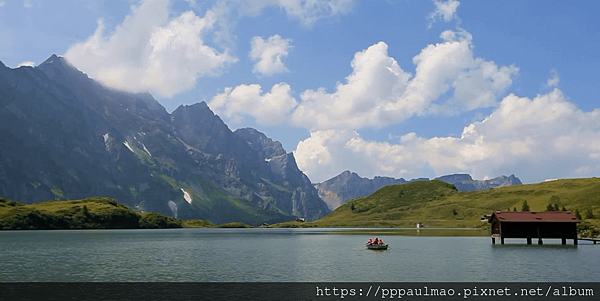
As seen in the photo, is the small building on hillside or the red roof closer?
the red roof

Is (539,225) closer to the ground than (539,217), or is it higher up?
closer to the ground

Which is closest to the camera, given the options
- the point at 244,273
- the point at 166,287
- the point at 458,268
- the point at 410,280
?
the point at 166,287

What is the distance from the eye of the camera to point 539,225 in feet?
455

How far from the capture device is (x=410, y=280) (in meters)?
62.7

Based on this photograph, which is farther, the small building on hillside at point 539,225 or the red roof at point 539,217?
the small building on hillside at point 539,225

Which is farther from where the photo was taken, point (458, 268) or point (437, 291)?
Answer: point (458, 268)

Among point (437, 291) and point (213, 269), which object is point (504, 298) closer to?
point (437, 291)

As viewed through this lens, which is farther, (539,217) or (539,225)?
(539,217)

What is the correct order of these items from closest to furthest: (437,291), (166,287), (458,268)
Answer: (437,291) < (166,287) < (458,268)

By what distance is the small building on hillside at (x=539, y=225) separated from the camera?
138 m

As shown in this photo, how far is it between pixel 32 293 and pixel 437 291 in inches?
1692

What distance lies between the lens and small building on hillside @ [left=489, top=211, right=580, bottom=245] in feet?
452

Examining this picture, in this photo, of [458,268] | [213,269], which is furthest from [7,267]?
[458,268]

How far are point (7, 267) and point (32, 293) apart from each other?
112 feet
